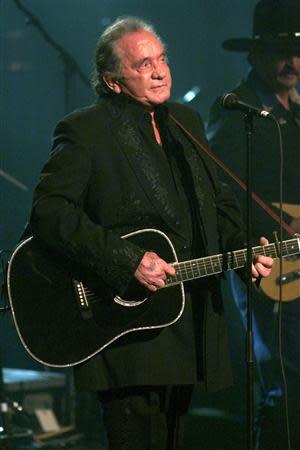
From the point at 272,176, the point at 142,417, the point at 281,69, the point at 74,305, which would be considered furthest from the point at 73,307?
the point at 281,69

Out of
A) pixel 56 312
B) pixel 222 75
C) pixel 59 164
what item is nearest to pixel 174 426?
pixel 56 312

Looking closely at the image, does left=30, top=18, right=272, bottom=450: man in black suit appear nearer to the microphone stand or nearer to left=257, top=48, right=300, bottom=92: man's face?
the microphone stand

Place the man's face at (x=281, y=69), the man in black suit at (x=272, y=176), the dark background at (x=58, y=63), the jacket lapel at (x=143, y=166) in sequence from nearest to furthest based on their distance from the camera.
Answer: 1. the jacket lapel at (x=143, y=166)
2. the man in black suit at (x=272, y=176)
3. the man's face at (x=281, y=69)
4. the dark background at (x=58, y=63)

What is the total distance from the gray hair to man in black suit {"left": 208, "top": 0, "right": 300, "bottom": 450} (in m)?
1.32

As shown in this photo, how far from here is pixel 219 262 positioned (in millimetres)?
3875

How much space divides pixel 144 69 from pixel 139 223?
26.0 inches

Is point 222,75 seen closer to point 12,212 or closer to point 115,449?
point 12,212

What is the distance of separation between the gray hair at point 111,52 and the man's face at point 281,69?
179 cm

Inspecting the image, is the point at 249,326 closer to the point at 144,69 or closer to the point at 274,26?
the point at 144,69

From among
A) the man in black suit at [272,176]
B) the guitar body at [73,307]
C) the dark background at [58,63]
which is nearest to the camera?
the guitar body at [73,307]

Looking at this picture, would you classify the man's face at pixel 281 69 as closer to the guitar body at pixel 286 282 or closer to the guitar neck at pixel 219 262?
the guitar body at pixel 286 282

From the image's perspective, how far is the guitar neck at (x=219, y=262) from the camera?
12.3 ft

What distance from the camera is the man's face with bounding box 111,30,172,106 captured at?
154 inches

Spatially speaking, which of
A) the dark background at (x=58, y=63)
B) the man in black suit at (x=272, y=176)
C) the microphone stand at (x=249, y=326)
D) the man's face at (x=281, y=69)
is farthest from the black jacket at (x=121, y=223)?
the dark background at (x=58, y=63)
